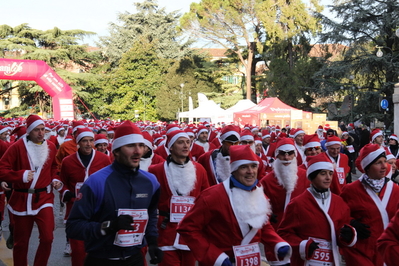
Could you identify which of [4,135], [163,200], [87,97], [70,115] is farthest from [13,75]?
[163,200]

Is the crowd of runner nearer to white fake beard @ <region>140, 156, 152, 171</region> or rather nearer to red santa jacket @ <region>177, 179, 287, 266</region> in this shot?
red santa jacket @ <region>177, 179, 287, 266</region>

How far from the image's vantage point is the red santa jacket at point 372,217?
4.54m

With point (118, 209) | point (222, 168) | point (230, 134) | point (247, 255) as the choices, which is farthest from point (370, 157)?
point (230, 134)

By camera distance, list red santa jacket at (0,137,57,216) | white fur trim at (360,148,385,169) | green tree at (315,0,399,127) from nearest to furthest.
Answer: white fur trim at (360,148,385,169) → red santa jacket at (0,137,57,216) → green tree at (315,0,399,127)

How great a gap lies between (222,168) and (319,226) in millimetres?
2309

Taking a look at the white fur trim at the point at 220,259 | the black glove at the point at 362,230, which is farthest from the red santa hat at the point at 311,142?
the white fur trim at the point at 220,259

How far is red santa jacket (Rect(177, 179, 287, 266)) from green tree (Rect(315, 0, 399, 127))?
1183 inches

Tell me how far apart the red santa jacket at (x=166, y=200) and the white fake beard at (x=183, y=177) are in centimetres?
5

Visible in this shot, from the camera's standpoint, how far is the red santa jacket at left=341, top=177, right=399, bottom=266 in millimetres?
4535

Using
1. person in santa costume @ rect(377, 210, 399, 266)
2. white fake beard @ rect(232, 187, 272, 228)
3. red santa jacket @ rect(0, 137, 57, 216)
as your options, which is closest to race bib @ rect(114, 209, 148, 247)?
white fake beard @ rect(232, 187, 272, 228)

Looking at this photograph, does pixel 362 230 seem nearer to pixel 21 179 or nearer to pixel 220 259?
pixel 220 259

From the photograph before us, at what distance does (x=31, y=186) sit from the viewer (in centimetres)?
642

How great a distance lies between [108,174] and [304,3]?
46074 mm

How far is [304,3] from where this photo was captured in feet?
154
